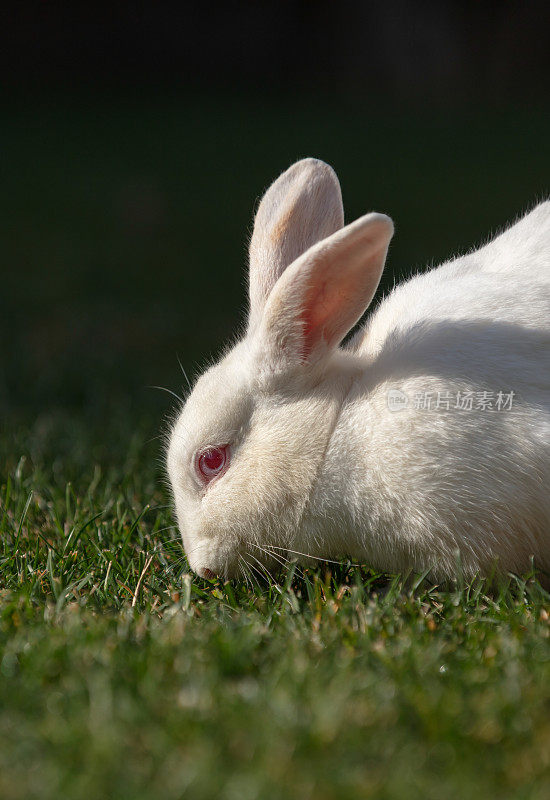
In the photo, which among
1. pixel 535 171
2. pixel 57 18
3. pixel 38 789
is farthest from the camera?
pixel 57 18

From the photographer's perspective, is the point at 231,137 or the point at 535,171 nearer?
the point at 535,171

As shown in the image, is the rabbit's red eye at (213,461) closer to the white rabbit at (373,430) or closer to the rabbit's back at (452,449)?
the white rabbit at (373,430)

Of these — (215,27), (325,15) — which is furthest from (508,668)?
(215,27)

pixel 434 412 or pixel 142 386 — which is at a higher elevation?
pixel 434 412

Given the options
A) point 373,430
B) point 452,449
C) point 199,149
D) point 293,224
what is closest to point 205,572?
point 373,430

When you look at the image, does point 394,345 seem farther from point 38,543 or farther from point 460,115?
point 460,115
